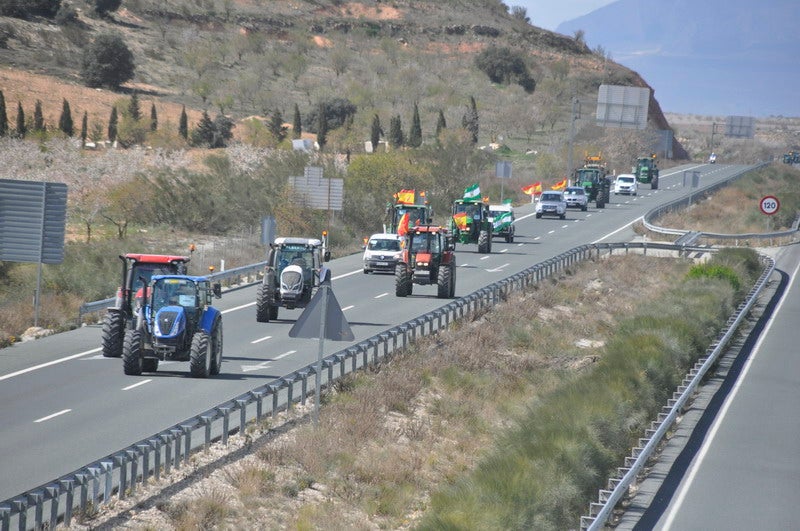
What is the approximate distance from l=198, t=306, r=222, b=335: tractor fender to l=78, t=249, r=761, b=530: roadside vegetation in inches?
101

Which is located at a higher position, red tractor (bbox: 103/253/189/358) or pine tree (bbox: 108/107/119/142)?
pine tree (bbox: 108/107/119/142)

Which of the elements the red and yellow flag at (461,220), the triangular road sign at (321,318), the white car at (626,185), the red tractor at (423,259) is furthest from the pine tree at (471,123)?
the triangular road sign at (321,318)

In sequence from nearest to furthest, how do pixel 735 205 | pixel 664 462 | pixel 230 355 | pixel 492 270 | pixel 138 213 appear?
pixel 664 462
pixel 230 355
pixel 492 270
pixel 138 213
pixel 735 205

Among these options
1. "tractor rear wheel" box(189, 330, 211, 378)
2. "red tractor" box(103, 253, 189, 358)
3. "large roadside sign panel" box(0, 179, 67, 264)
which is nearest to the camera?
"tractor rear wheel" box(189, 330, 211, 378)

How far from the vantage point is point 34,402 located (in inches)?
885

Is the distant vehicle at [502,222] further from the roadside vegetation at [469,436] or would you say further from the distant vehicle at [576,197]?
the roadside vegetation at [469,436]

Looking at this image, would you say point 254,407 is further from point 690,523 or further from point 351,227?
point 351,227

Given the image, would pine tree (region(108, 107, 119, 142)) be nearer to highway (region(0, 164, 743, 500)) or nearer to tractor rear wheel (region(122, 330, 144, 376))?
highway (region(0, 164, 743, 500))

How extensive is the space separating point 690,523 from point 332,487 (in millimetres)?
5057

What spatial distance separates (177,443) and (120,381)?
702 cm

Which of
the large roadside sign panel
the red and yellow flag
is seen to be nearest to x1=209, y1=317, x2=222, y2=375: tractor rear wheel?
the large roadside sign panel

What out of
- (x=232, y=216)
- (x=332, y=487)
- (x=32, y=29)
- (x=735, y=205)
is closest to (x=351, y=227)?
(x=232, y=216)

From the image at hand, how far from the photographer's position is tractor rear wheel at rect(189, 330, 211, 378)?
23.9m

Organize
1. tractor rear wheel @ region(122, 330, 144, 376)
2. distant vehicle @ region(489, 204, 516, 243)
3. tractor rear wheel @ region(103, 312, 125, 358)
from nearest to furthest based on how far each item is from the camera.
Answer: tractor rear wheel @ region(122, 330, 144, 376) → tractor rear wheel @ region(103, 312, 125, 358) → distant vehicle @ region(489, 204, 516, 243)
